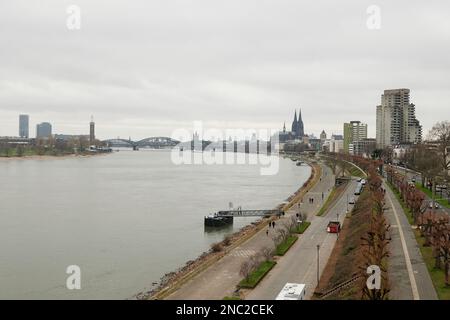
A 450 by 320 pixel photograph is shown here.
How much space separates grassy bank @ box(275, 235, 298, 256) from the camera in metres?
13.0

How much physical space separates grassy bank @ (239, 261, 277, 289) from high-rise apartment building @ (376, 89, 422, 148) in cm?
6565

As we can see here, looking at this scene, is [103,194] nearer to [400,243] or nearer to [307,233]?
[307,233]

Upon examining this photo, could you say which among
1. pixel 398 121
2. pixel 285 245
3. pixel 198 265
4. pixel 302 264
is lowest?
pixel 198 265

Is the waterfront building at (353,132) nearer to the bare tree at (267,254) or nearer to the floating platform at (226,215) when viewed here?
the floating platform at (226,215)

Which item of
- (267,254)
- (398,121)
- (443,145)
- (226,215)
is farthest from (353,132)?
(267,254)

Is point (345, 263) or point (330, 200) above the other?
point (330, 200)

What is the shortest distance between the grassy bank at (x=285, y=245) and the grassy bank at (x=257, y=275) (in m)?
1.07

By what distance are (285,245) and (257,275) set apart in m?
3.09

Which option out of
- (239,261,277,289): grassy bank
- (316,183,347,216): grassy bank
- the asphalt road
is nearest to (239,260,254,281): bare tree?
(239,261,277,289): grassy bank

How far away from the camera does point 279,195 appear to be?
96.7 ft

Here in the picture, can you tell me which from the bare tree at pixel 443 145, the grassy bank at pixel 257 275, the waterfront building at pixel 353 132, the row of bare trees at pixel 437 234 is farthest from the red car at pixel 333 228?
the waterfront building at pixel 353 132

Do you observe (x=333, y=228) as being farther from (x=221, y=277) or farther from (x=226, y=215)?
(x=221, y=277)

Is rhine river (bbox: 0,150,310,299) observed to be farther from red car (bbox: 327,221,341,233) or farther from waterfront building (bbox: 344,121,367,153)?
waterfront building (bbox: 344,121,367,153)

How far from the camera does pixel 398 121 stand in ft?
250
